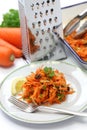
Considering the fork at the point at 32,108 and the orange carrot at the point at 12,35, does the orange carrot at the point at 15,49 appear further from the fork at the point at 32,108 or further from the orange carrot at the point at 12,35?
the fork at the point at 32,108

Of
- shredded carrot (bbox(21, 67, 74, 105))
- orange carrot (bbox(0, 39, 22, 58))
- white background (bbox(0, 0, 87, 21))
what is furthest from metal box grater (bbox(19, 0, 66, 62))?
white background (bbox(0, 0, 87, 21))

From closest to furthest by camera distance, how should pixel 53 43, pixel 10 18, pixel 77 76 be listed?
1. pixel 77 76
2. pixel 53 43
3. pixel 10 18

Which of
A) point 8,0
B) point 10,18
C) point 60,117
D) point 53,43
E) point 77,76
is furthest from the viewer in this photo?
point 8,0

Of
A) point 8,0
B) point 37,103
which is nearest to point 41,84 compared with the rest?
point 37,103

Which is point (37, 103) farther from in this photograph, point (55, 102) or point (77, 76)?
point (77, 76)

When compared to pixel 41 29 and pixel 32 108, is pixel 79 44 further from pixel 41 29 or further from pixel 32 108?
pixel 32 108

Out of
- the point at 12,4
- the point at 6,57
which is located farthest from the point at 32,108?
the point at 12,4

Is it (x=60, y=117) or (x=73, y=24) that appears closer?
(x=60, y=117)

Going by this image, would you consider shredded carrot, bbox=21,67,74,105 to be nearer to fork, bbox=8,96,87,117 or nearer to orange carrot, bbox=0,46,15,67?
fork, bbox=8,96,87,117
